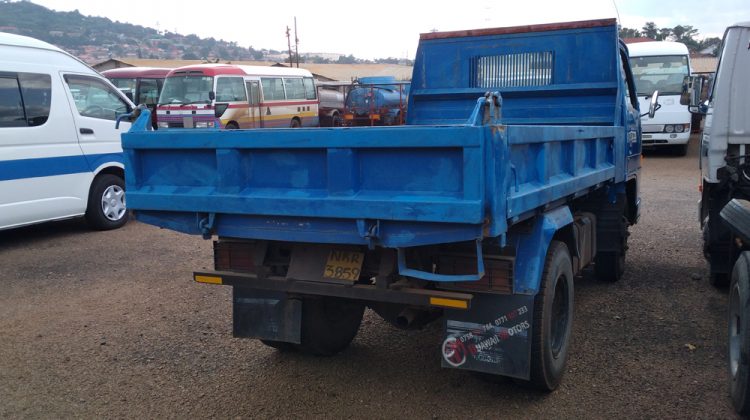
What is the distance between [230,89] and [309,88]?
4.91 m

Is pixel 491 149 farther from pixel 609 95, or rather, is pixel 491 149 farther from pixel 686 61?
pixel 686 61

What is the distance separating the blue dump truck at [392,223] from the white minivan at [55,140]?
459cm

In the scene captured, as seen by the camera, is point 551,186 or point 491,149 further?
point 551,186

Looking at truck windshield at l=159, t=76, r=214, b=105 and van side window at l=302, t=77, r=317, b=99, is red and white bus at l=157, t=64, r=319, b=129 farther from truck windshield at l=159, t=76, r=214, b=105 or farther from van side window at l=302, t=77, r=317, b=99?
van side window at l=302, t=77, r=317, b=99

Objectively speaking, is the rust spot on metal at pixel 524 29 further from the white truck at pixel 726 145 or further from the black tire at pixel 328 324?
the black tire at pixel 328 324

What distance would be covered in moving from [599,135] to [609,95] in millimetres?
1133

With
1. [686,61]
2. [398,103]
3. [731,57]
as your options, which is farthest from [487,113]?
[398,103]

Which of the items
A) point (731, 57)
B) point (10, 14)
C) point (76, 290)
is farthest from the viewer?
point (10, 14)

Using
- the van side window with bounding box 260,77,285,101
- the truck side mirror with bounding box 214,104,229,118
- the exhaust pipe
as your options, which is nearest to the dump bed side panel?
the exhaust pipe

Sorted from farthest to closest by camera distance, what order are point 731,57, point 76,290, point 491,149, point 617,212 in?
1. point 76,290
2. point 617,212
3. point 731,57
4. point 491,149

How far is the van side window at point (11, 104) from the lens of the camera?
7.50m

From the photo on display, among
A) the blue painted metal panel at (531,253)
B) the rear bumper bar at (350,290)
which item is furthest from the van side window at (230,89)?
the blue painted metal panel at (531,253)

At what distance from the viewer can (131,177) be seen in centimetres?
361

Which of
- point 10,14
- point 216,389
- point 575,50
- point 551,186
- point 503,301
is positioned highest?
point 10,14
